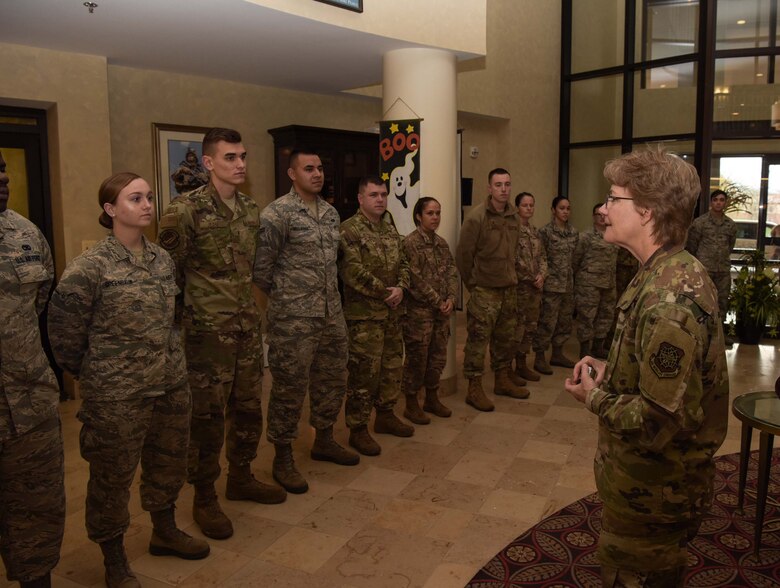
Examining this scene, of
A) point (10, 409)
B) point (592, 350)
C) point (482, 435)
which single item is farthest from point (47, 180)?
point (592, 350)

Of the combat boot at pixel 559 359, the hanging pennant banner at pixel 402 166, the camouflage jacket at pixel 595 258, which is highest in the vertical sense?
the hanging pennant banner at pixel 402 166

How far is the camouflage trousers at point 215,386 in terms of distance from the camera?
9.02 feet

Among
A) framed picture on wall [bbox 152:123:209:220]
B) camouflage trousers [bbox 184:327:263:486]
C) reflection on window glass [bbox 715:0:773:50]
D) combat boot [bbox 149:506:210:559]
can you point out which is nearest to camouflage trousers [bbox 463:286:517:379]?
camouflage trousers [bbox 184:327:263:486]

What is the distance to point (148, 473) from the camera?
2.51 m

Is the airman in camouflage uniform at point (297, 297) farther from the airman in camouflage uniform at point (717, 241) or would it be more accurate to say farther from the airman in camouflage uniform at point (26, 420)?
the airman in camouflage uniform at point (717, 241)

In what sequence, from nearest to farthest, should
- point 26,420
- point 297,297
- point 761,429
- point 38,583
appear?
point 26,420
point 38,583
point 761,429
point 297,297

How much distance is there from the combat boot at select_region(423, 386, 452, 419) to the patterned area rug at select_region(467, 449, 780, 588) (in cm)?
144

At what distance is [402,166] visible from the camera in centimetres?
479

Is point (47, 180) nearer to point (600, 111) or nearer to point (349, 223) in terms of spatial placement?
point (349, 223)

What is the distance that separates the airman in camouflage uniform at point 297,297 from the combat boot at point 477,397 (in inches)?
62.7

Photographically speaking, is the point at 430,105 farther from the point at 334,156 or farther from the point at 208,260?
the point at 208,260

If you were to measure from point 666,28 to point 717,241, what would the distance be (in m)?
3.02

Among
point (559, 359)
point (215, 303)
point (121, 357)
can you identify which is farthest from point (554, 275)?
point (121, 357)

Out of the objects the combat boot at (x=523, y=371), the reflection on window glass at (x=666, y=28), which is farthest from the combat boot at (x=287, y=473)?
the reflection on window glass at (x=666, y=28)
